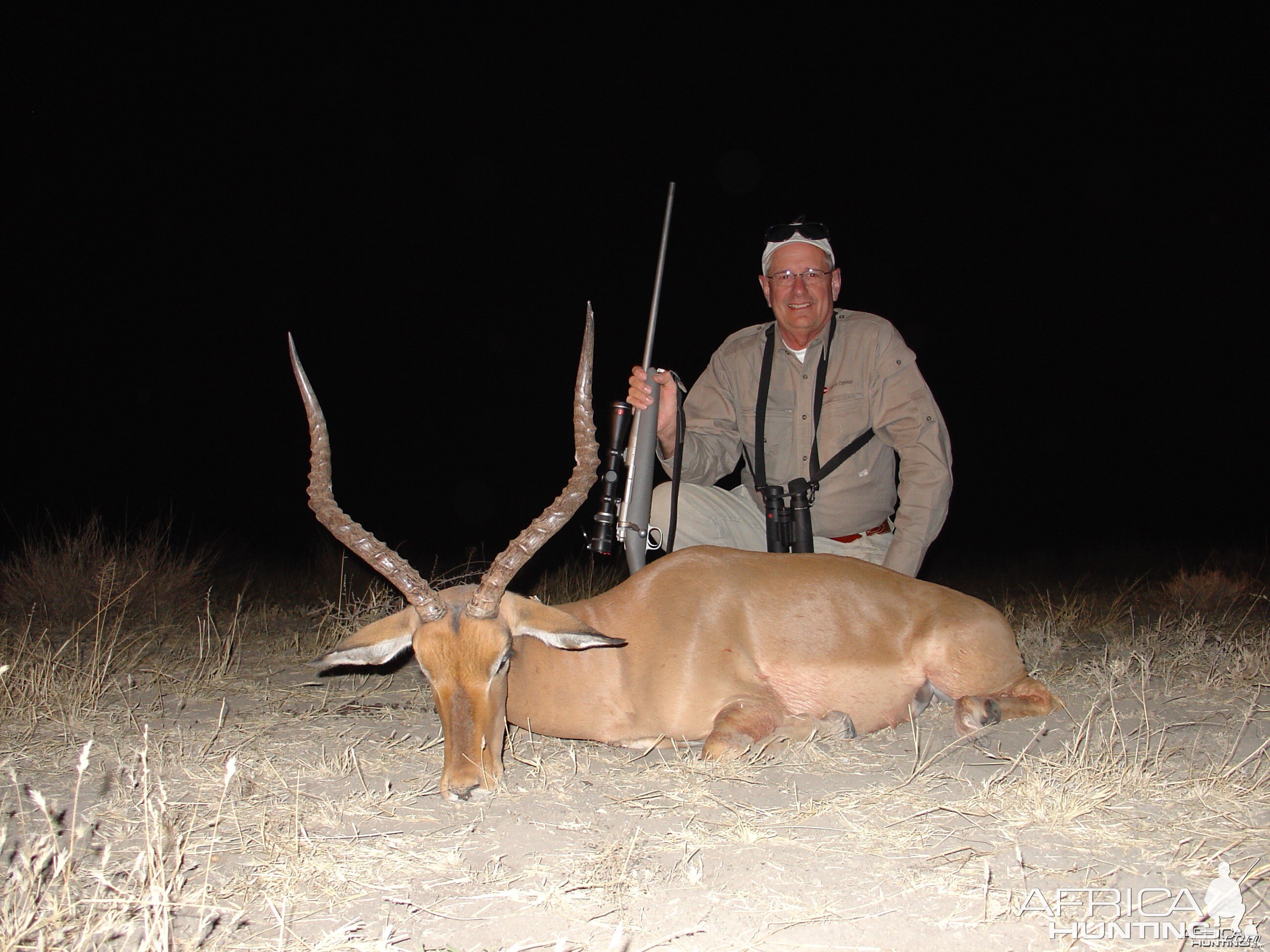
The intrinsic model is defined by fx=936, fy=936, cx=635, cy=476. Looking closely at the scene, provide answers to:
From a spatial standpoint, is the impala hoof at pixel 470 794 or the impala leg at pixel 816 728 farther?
the impala leg at pixel 816 728

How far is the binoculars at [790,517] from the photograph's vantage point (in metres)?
5.65

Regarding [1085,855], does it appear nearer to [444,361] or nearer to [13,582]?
[13,582]

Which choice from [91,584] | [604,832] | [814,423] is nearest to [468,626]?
[604,832]

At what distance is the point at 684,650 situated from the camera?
4148 millimetres

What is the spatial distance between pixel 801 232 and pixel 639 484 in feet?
6.40

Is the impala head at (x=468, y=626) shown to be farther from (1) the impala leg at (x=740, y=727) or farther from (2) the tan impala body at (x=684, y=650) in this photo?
(1) the impala leg at (x=740, y=727)

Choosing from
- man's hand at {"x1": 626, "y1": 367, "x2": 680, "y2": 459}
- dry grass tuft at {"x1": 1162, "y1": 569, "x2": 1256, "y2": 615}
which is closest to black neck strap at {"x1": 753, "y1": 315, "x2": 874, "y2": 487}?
man's hand at {"x1": 626, "y1": 367, "x2": 680, "y2": 459}

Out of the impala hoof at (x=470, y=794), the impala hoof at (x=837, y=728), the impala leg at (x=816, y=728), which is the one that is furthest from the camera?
the impala hoof at (x=837, y=728)

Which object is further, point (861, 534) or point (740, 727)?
point (861, 534)

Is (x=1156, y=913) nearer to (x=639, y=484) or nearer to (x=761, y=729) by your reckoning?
(x=761, y=729)

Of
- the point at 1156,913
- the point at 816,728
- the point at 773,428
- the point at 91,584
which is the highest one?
the point at 773,428

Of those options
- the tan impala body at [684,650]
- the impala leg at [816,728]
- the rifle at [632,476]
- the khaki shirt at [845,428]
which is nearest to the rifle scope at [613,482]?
the rifle at [632,476]

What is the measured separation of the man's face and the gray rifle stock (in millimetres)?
976

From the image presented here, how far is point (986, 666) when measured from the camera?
4.36 meters
